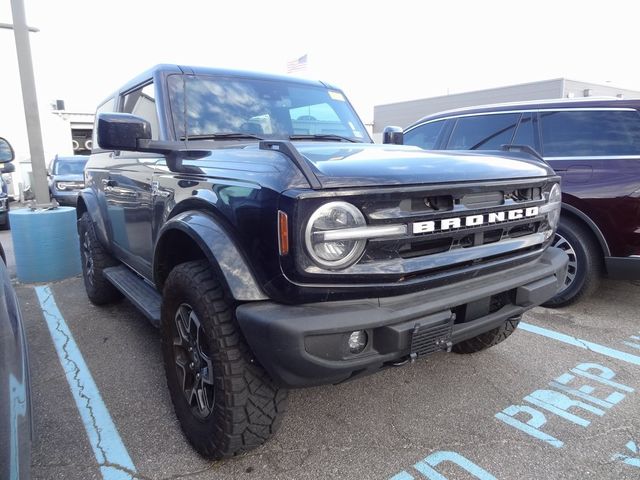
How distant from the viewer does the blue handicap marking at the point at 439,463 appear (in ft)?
6.71

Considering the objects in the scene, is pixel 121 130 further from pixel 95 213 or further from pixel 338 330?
pixel 95 213

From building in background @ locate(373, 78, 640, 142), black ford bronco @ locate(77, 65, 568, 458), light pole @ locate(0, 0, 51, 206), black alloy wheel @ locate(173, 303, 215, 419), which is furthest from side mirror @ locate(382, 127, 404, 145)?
building in background @ locate(373, 78, 640, 142)

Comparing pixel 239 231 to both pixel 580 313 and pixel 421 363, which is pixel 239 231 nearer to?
pixel 421 363

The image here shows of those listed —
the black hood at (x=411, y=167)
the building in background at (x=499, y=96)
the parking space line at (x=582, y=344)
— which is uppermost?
the building in background at (x=499, y=96)

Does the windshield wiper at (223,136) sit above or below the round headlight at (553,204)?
above

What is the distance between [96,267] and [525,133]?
14.5 feet

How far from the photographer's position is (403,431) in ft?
7.86

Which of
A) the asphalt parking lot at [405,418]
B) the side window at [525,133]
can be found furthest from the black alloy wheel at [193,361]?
the side window at [525,133]

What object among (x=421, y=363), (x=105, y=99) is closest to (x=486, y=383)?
(x=421, y=363)

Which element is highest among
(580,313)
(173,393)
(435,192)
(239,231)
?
(435,192)

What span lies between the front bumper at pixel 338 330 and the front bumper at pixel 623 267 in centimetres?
263

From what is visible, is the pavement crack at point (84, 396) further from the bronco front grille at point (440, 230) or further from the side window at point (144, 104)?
the side window at point (144, 104)

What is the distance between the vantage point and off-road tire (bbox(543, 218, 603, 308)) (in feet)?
13.3

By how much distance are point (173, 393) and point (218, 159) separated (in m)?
1.28
